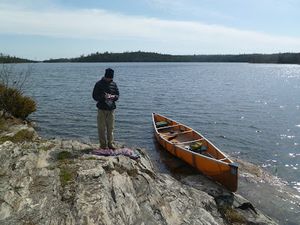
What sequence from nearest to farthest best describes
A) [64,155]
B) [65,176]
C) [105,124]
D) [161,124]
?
1. [65,176]
2. [64,155]
3. [105,124]
4. [161,124]

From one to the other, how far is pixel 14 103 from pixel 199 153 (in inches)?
408

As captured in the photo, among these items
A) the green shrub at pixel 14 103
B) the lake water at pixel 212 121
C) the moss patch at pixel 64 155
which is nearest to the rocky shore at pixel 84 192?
the moss patch at pixel 64 155

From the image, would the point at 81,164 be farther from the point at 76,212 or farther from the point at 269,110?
the point at 269,110

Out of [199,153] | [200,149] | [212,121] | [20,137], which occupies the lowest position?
[212,121]

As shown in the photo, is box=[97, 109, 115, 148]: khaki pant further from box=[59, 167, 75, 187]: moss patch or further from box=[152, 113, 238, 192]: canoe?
box=[152, 113, 238, 192]: canoe

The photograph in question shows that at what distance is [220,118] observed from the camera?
1036 inches

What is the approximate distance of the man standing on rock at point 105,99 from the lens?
965cm

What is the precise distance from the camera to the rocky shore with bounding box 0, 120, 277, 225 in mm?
6137

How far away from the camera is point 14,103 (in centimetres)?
1875

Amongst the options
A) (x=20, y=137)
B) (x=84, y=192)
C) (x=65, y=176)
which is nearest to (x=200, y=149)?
(x=20, y=137)

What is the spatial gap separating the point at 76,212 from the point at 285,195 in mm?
8917

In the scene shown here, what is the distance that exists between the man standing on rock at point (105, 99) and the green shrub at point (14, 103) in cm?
831

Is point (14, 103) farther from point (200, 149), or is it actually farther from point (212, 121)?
point (212, 121)

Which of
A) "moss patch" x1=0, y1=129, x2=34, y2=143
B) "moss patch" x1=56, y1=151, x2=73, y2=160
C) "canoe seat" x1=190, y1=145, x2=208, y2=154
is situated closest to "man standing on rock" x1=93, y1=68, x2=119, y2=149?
"moss patch" x1=56, y1=151, x2=73, y2=160
